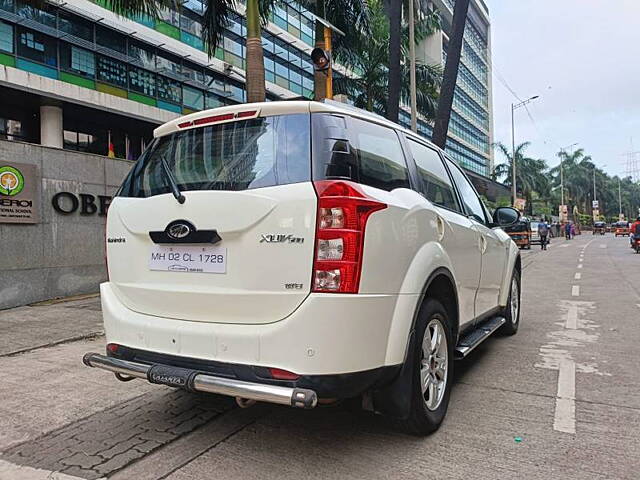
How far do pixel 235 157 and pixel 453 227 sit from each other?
176 cm

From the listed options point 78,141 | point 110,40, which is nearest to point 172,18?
point 110,40

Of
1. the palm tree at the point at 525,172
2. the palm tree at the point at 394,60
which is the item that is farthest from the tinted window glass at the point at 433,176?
the palm tree at the point at 525,172

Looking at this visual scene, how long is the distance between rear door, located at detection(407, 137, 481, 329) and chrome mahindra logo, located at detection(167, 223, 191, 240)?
5.15 ft

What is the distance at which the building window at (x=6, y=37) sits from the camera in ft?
58.3

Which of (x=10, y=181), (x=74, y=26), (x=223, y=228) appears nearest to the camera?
(x=223, y=228)

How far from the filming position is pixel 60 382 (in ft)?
15.2

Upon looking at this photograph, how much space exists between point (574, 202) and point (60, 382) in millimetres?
93478

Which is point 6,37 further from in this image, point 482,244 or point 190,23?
point 482,244

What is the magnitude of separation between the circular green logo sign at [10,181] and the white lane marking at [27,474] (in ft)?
24.9

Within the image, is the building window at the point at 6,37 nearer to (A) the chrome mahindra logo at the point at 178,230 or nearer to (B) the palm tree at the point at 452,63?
(B) the palm tree at the point at 452,63

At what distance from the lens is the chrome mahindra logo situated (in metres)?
2.97

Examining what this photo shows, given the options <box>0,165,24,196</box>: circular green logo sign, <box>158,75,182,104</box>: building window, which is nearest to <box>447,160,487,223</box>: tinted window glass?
<box>0,165,24,196</box>: circular green logo sign

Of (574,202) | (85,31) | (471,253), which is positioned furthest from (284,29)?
(574,202)

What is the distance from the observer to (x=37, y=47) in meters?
19.0
